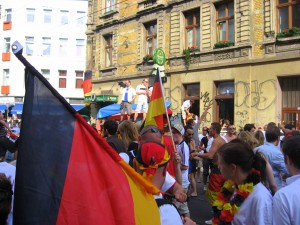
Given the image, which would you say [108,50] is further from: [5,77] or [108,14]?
[5,77]

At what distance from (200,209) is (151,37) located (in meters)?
16.9

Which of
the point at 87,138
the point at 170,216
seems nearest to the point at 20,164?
the point at 87,138

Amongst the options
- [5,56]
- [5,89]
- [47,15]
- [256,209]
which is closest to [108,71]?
[5,89]

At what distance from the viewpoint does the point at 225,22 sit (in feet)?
65.9

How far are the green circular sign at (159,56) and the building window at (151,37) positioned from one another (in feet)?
7.59

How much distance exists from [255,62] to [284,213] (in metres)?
16.3

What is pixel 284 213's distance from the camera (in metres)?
2.78

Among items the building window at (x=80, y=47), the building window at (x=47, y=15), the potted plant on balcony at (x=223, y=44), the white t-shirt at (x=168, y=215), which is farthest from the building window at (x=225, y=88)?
the building window at (x=47, y=15)

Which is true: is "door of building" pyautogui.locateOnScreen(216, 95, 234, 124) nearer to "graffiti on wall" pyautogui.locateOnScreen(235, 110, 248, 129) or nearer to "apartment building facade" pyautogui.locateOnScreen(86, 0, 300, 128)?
"apartment building facade" pyautogui.locateOnScreen(86, 0, 300, 128)

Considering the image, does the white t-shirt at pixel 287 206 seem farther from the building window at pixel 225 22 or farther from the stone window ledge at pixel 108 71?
the stone window ledge at pixel 108 71

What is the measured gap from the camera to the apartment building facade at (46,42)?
46625mm

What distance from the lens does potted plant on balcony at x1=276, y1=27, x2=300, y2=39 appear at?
16.8 m

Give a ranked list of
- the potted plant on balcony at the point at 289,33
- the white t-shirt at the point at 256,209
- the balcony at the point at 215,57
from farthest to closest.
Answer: the balcony at the point at 215,57 < the potted plant on balcony at the point at 289,33 < the white t-shirt at the point at 256,209

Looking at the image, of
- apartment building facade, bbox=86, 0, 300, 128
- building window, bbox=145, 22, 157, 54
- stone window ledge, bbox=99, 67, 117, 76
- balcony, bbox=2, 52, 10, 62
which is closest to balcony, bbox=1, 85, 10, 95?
balcony, bbox=2, 52, 10, 62
